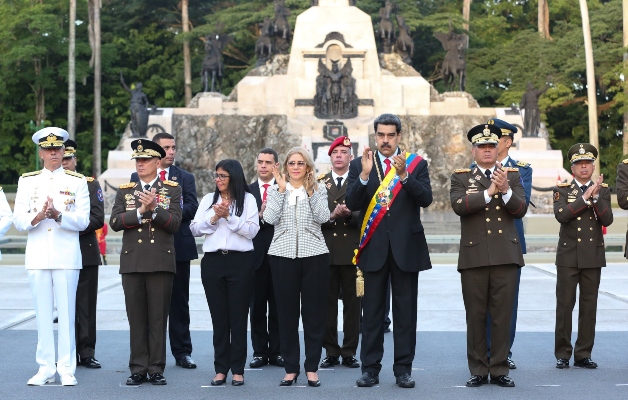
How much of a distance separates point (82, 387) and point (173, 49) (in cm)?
4522

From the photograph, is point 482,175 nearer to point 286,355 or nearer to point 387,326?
point 286,355

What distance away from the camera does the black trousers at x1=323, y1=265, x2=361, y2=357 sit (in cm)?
891

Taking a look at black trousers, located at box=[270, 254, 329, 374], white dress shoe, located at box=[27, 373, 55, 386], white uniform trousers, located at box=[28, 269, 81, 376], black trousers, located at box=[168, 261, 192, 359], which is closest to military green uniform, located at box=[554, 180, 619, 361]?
black trousers, located at box=[270, 254, 329, 374]

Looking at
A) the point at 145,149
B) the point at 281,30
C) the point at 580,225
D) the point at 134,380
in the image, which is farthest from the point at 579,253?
the point at 281,30

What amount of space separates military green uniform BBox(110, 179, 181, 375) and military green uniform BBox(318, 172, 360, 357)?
1.60 metres

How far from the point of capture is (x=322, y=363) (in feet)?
29.2

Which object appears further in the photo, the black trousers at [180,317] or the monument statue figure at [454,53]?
the monument statue figure at [454,53]

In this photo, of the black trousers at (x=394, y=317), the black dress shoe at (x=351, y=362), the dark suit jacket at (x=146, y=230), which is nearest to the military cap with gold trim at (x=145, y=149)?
the dark suit jacket at (x=146, y=230)

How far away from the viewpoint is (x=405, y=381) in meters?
7.68

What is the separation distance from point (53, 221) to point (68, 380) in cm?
128

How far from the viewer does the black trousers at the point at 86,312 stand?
884 cm

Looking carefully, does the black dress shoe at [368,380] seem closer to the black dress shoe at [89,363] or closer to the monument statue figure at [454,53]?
the black dress shoe at [89,363]

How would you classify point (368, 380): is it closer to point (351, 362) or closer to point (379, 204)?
point (351, 362)

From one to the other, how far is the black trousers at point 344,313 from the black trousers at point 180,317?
4.12ft
